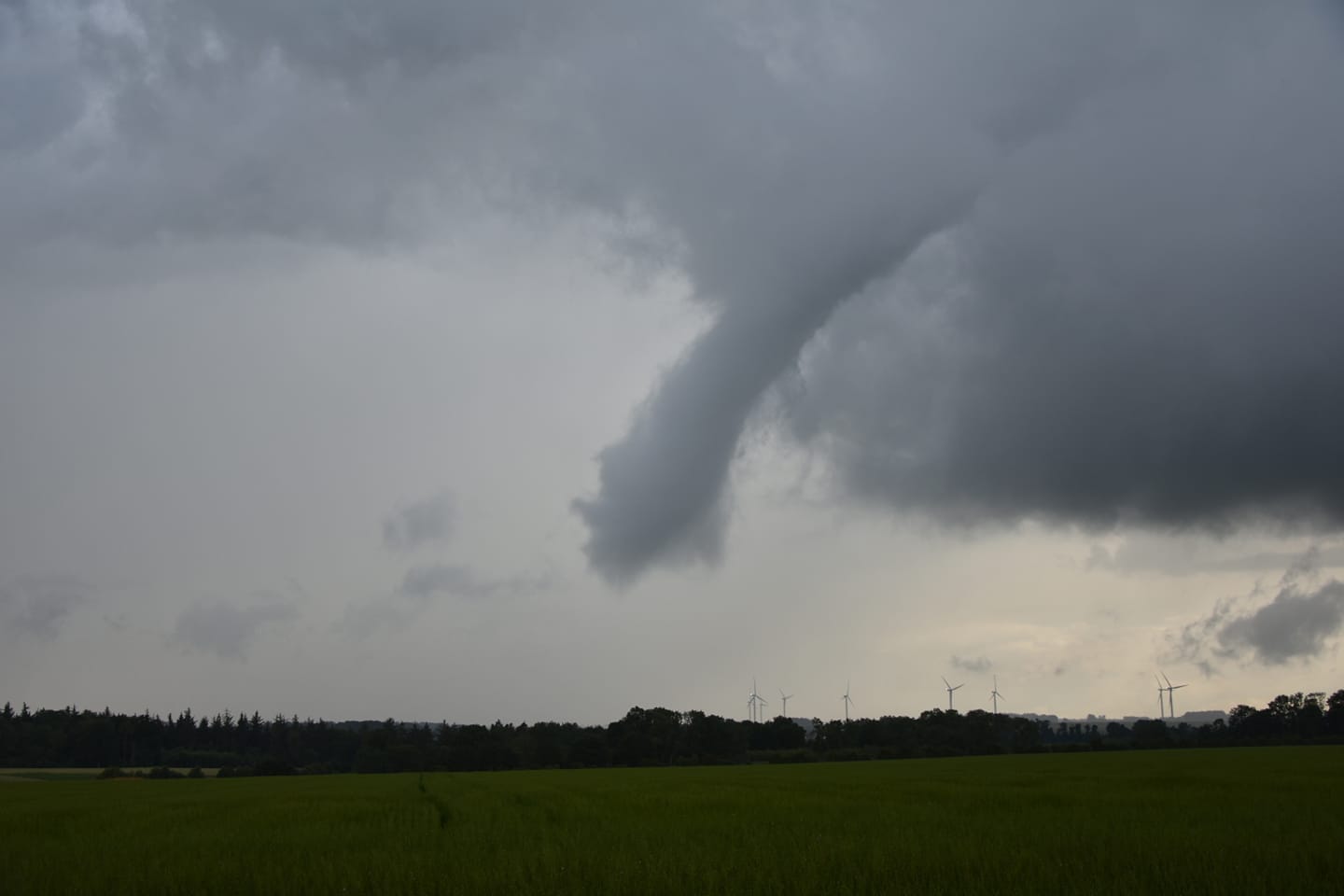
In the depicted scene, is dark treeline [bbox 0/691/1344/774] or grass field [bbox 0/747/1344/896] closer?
grass field [bbox 0/747/1344/896]

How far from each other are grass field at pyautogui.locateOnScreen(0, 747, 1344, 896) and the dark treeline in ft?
338

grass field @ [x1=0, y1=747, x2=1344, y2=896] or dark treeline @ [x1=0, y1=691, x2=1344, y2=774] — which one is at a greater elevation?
grass field @ [x1=0, y1=747, x2=1344, y2=896]

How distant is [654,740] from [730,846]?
133855 millimetres

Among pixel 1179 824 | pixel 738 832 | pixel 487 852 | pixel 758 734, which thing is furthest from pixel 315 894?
pixel 758 734

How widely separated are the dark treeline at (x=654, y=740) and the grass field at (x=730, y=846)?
338 ft

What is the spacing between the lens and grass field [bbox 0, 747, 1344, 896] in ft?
36.6

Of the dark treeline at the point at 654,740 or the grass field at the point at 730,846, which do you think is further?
the dark treeline at the point at 654,740

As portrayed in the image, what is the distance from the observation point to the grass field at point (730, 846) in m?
11.2

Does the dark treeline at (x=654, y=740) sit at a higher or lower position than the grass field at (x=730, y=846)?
lower

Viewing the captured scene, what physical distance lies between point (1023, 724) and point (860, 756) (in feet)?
164

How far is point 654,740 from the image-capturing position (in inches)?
5610

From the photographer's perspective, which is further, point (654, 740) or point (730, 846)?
point (654, 740)

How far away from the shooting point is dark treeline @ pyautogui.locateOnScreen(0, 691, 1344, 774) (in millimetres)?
133625

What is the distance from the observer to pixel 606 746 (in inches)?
5354
